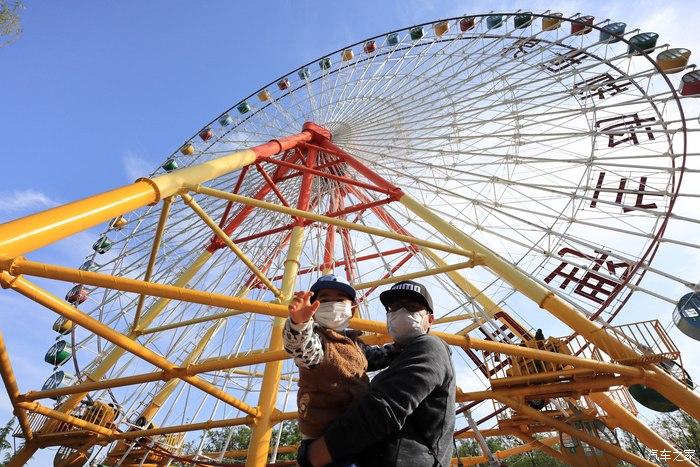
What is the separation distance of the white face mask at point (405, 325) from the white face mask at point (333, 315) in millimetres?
266

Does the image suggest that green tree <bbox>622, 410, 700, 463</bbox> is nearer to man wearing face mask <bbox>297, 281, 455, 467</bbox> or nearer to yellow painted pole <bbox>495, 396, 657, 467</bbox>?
yellow painted pole <bbox>495, 396, 657, 467</bbox>

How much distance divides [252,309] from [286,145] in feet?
23.6

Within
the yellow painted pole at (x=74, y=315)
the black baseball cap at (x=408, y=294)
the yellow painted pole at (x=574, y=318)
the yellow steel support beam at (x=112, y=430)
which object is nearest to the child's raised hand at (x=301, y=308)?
the black baseball cap at (x=408, y=294)

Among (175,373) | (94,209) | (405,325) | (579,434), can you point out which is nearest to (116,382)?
(175,373)

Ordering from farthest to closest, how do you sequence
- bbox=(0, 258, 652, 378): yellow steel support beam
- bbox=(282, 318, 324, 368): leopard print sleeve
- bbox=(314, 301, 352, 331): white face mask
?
bbox=(0, 258, 652, 378): yellow steel support beam < bbox=(314, 301, 352, 331): white face mask < bbox=(282, 318, 324, 368): leopard print sleeve

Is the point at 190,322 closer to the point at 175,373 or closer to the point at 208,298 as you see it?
the point at 175,373

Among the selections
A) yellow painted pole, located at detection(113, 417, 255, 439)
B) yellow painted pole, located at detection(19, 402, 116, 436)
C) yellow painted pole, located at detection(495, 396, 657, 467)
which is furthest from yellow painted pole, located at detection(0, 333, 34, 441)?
yellow painted pole, located at detection(495, 396, 657, 467)

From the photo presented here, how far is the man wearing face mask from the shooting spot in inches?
71.6

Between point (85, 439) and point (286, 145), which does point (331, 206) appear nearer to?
point (286, 145)

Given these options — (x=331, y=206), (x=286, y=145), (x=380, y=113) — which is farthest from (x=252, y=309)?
(x=380, y=113)

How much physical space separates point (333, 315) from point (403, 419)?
2.54 ft

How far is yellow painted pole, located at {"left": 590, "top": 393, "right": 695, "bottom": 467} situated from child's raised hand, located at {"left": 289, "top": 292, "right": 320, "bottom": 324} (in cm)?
1084

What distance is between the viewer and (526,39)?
505 inches

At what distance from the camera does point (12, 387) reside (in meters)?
8.64
